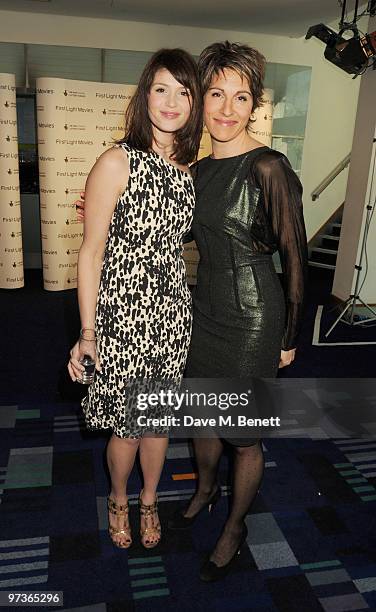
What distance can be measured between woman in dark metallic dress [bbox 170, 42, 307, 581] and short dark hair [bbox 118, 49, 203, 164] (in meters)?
0.05

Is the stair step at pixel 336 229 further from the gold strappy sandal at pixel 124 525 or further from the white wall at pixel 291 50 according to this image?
the gold strappy sandal at pixel 124 525

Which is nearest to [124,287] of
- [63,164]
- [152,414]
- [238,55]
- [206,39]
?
[152,414]

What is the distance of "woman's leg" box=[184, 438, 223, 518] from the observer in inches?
85.0

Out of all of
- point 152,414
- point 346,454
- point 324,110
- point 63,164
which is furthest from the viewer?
point 324,110

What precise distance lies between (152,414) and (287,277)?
27.9 inches

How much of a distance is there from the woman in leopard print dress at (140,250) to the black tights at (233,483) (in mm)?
359

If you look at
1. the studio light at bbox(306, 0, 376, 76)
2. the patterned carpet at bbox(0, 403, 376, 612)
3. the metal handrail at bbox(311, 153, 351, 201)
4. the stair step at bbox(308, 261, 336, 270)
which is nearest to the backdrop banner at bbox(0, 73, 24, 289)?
the studio light at bbox(306, 0, 376, 76)

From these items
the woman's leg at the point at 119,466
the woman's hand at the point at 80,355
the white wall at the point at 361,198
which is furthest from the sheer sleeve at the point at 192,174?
the white wall at the point at 361,198

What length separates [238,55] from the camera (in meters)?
1.61

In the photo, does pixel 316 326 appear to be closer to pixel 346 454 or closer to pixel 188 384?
pixel 346 454

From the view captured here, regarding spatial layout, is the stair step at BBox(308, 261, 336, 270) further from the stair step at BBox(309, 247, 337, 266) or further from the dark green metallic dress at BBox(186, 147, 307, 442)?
the dark green metallic dress at BBox(186, 147, 307, 442)

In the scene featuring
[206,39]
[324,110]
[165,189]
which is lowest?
[165,189]

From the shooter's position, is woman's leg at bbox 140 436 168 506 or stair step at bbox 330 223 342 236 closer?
woman's leg at bbox 140 436 168 506

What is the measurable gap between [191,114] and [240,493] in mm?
1376
